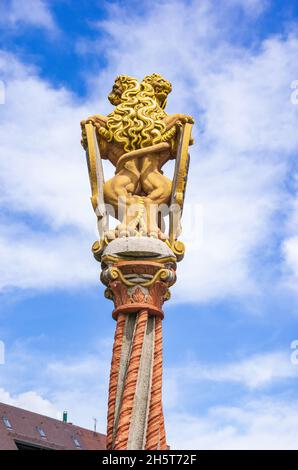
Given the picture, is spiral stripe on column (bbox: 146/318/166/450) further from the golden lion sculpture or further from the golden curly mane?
the golden curly mane

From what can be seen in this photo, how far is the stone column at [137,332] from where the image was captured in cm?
841

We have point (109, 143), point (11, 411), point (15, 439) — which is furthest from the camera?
point (11, 411)

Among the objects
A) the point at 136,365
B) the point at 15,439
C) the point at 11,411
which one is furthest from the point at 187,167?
the point at 11,411

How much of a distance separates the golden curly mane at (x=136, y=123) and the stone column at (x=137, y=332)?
1.38 m

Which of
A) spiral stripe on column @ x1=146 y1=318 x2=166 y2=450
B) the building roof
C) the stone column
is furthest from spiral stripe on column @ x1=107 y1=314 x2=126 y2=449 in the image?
the building roof

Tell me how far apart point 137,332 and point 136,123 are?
2.67 m

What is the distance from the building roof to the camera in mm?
31484

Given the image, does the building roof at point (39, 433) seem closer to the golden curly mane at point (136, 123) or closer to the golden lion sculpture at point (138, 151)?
the golden lion sculpture at point (138, 151)

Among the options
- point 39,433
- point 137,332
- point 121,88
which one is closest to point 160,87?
point 121,88

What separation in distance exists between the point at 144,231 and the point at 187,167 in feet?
3.31

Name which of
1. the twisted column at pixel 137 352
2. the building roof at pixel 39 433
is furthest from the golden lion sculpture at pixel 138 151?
the building roof at pixel 39 433
